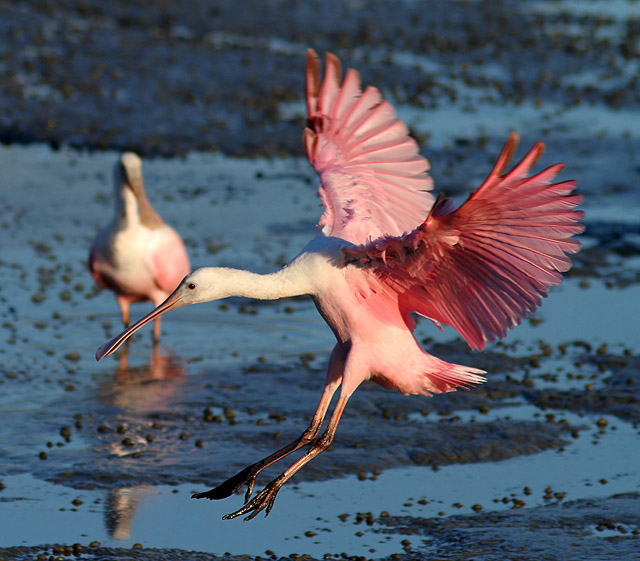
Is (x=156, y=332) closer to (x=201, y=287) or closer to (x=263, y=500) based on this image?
(x=263, y=500)

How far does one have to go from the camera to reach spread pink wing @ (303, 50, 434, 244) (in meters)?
5.94

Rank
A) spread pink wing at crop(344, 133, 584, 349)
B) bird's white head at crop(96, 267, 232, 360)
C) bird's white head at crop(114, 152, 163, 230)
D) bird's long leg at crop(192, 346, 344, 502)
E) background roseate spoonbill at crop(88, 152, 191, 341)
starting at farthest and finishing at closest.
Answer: bird's white head at crop(114, 152, 163, 230), background roseate spoonbill at crop(88, 152, 191, 341), bird's long leg at crop(192, 346, 344, 502), bird's white head at crop(96, 267, 232, 360), spread pink wing at crop(344, 133, 584, 349)

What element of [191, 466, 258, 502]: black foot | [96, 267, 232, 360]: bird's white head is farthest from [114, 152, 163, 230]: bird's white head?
[96, 267, 232, 360]: bird's white head

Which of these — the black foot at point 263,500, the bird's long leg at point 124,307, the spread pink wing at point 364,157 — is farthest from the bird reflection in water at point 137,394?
the spread pink wing at point 364,157

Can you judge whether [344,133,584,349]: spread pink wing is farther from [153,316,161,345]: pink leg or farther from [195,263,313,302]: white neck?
Result: [153,316,161,345]: pink leg

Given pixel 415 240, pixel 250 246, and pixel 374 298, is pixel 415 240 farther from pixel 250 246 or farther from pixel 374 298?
pixel 250 246

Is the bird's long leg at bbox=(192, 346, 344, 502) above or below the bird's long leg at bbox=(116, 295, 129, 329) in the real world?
below

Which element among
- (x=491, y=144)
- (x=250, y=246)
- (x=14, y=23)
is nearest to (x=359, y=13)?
(x=14, y=23)

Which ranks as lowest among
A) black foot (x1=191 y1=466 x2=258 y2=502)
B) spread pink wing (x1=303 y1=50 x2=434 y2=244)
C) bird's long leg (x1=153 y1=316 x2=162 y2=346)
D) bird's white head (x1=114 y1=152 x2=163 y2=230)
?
black foot (x1=191 y1=466 x2=258 y2=502)

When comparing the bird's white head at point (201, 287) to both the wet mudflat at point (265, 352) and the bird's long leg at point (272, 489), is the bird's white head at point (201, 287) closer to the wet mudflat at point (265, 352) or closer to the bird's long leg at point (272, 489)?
the bird's long leg at point (272, 489)

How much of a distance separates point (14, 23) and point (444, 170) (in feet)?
25.9

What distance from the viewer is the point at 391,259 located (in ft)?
16.5

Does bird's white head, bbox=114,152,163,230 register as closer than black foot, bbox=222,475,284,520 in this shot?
No

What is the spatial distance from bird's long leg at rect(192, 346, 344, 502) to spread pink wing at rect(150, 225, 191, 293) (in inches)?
124
